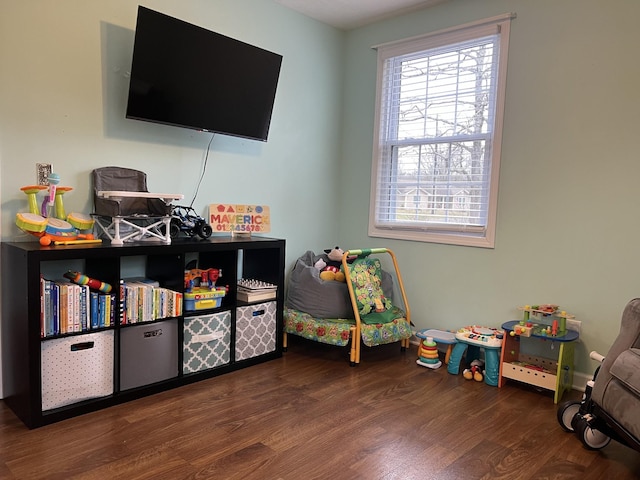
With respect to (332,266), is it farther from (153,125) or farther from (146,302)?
(153,125)

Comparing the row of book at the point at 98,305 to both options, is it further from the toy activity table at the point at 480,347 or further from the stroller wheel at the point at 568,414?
the stroller wheel at the point at 568,414

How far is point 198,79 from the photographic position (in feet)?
8.83

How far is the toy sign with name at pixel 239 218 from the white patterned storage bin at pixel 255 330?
528 millimetres

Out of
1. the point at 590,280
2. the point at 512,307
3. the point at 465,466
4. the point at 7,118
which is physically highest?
the point at 7,118

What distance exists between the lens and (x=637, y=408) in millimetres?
1743

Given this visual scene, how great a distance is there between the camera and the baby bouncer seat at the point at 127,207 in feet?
8.00

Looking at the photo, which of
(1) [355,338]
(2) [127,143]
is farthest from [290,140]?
(1) [355,338]

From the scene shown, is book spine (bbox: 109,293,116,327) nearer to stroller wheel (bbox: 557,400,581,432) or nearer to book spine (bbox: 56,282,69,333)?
book spine (bbox: 56,282,69,333)

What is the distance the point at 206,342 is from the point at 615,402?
1979 mm

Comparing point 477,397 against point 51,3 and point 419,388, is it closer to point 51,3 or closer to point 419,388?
point 419,388

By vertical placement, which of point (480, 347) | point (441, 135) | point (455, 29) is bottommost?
point (480, 347)

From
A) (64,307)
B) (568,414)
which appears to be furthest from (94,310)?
(568,414)

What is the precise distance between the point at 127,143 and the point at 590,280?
275 cm

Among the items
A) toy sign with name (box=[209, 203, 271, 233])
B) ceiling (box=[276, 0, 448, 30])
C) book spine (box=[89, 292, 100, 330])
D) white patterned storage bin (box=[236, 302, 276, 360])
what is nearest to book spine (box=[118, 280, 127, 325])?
book spine (box=[89, 292, 100, 330])
